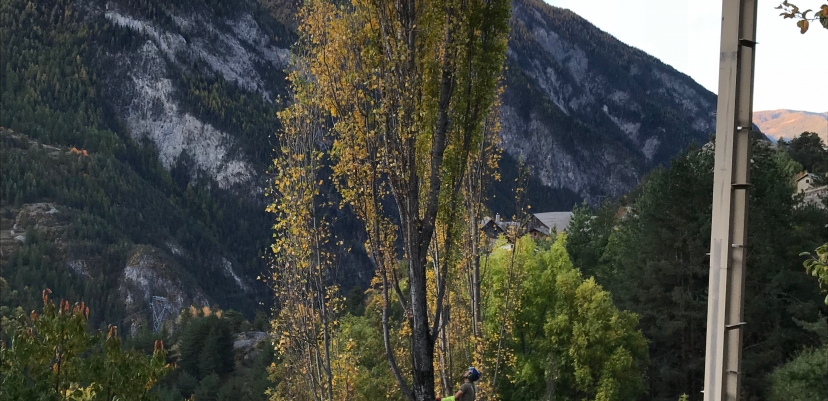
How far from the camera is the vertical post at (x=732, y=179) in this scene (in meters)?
3.41

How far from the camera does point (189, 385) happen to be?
47000 millimetres

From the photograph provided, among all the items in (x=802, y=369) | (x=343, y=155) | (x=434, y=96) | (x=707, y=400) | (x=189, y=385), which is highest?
(x=434, y=96)

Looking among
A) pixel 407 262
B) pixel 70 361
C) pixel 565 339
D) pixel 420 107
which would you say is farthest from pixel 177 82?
pixel 407 262

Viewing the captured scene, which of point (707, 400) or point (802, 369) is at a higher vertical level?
point (707, 400)

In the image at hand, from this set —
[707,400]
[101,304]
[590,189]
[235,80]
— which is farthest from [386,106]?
[590,189]

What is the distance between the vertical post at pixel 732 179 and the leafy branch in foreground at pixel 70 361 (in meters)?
4.83

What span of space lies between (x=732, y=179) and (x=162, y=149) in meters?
154

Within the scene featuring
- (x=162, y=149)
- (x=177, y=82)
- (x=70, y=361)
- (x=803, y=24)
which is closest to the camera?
(x=803, y=24)

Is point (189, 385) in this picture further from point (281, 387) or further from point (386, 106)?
point (386, 106)

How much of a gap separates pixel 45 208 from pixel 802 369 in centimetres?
11330

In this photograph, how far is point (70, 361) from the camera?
6.87m


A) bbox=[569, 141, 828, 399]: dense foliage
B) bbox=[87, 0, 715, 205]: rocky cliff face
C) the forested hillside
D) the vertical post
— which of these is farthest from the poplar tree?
bbox=[87, 0, 715, 205]: rocky cliff face

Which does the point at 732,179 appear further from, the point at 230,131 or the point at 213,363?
the point at 230,131

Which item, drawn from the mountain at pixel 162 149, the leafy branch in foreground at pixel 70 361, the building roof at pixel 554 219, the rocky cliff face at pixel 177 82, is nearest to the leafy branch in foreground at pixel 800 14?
the leafy branch in foreground at pixel 70 361
